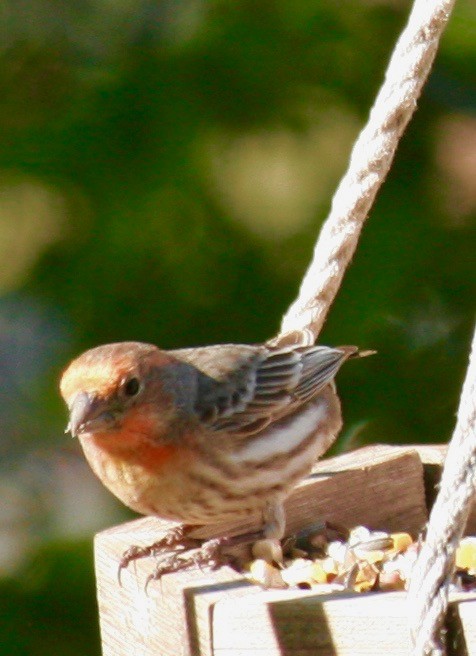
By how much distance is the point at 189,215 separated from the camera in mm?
4648

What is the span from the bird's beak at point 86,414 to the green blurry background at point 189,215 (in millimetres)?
806

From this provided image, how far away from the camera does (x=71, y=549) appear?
4555 millimetres

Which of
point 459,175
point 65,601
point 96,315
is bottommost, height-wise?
point 65,601

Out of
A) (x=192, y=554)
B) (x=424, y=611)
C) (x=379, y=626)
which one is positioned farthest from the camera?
(x=192, y=554)

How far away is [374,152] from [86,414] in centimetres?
102

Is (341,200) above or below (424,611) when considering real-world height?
above

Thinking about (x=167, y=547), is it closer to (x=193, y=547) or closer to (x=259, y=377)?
(x=193, y=547)

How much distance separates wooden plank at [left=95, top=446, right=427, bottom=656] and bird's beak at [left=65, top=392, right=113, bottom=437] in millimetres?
286

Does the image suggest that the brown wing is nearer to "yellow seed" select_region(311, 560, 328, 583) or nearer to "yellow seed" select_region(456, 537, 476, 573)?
"yellow seed" select_region(311, 560, 328, 583)

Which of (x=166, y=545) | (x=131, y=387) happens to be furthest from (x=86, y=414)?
(x=166, y=545)

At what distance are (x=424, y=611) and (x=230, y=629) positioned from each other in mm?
558

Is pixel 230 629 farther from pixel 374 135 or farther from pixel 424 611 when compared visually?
pixel 374 135

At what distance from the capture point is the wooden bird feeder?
10.3ft

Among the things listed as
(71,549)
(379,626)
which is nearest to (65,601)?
(71,549)
